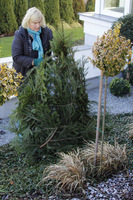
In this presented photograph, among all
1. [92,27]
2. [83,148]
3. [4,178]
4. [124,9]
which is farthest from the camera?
[92,27]

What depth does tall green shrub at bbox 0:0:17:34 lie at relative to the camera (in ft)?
32.4

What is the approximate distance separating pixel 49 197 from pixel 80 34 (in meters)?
9.47

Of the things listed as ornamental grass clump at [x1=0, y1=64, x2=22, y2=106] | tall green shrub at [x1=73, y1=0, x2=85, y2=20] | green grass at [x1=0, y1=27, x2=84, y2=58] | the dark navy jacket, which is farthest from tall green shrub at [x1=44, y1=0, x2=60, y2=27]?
ornamental grass clump at [x1=0, y1=64, x2=22, y2=106]

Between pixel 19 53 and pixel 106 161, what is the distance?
178 cm

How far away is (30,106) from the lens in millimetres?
3100

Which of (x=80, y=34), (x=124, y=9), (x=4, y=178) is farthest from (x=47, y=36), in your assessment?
(x=80, y=34)

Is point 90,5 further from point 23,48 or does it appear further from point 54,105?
point 54,105

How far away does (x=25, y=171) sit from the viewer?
317cm

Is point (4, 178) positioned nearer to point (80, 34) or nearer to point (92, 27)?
point (92, 27)

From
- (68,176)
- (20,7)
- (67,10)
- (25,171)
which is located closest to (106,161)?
(68,176)

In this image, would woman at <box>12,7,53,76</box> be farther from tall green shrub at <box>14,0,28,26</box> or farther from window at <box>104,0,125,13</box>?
tall green shrub at <box>14,0,28,26</box>

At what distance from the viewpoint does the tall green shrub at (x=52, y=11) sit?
11.3m

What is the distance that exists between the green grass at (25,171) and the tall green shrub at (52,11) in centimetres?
847

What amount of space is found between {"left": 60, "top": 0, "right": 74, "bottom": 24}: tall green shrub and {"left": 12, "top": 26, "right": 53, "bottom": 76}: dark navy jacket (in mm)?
8988
